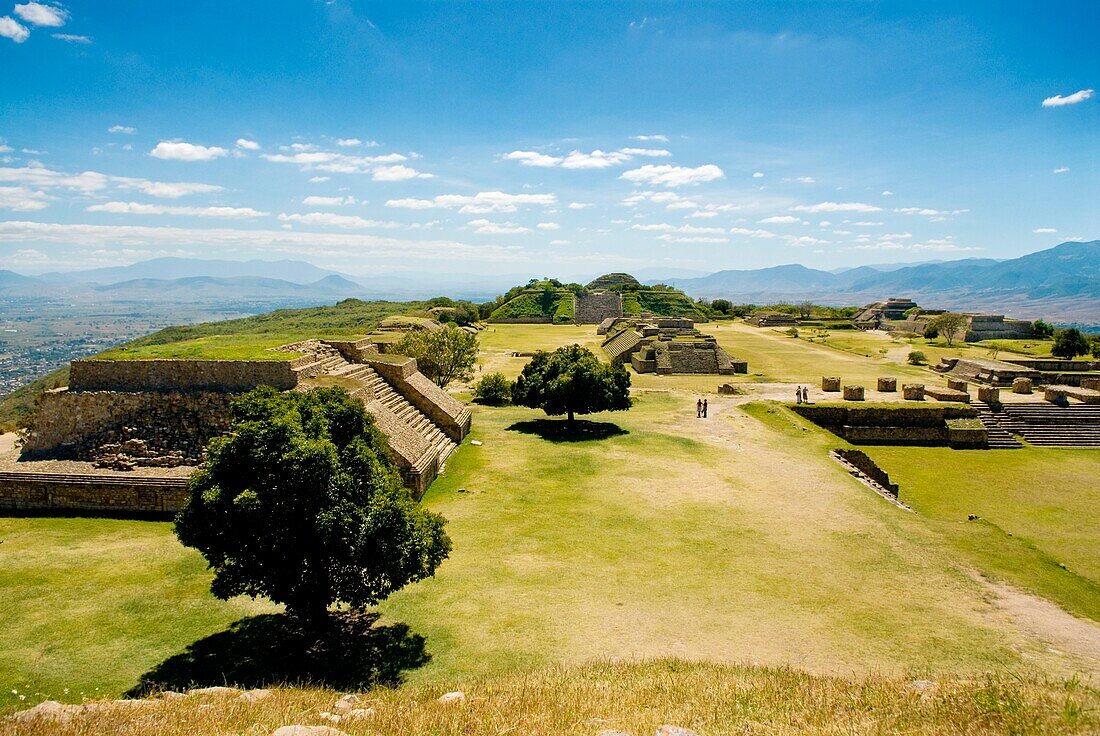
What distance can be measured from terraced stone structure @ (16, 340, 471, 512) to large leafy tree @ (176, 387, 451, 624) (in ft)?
21.6

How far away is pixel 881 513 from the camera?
16859mm

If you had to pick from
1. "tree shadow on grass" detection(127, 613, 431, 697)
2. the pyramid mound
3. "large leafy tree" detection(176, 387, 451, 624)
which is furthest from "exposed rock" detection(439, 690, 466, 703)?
the pyramid mound

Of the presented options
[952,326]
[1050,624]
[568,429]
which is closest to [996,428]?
[568,429]

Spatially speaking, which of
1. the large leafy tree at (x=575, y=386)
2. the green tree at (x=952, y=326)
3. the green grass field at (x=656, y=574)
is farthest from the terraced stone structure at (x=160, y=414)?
the green tree at (x=952, y=326)

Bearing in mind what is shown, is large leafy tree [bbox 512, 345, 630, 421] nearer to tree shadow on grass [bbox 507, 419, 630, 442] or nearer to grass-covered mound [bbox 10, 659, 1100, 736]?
tree shadow on grass [bbox 507, 419, 630, 442]

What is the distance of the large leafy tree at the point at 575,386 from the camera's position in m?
24.4

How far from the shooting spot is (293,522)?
956 centimetres

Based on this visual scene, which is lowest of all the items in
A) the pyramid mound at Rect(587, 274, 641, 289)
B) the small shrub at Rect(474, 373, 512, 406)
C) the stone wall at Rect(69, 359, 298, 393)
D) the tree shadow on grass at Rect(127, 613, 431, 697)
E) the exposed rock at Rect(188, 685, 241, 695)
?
the tree shadow on grass at Rect(127, 613, 431, 697)

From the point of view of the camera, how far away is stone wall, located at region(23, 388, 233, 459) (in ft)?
56.2

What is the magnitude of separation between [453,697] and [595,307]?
88.4 metres

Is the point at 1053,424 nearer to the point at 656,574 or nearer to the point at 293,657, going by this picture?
the point at 656,574

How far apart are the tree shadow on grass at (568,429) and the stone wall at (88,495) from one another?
1328 cm

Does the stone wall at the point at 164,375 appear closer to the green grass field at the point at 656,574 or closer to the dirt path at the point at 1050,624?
the green grass field at the point at 656,574

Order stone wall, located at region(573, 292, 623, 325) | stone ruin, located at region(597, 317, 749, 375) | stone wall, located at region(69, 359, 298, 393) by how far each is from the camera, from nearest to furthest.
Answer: stone wall, located at region(69, 359, 298, 393) → stone ruin, located at region(597, 317, 749, 375) → stone wall, located at region(573, 292, 623, 325)
